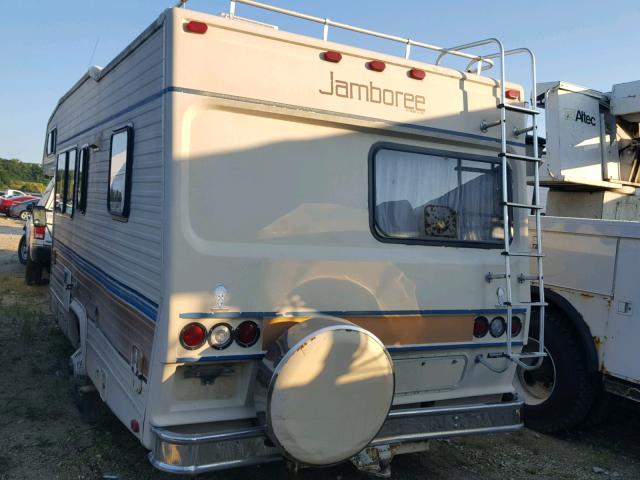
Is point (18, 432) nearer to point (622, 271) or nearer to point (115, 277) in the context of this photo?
point (115, 277)

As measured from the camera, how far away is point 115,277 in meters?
4.18

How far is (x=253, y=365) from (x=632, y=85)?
17.6 ft

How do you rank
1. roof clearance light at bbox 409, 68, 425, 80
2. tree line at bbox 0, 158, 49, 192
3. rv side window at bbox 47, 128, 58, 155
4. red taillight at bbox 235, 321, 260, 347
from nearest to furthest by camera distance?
1. red taillight at bbox 235, 321, 260, 347
2. roof clearance light at bbox 409, 68, 425, 80
3. rv side window at bbox 47, 128, 58, 155
4. tree line at bbox 0, 158, 49, 192

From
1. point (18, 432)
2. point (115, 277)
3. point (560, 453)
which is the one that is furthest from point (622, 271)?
point (18, 432)

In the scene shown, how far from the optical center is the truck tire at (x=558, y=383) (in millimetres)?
5023

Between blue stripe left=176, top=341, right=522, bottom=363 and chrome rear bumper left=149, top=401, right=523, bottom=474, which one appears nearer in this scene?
chrome rear bumper left=149, top=401, right=523, bottom=474

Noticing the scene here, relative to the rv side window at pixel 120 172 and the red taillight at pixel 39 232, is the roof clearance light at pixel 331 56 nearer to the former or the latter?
the rv side window at pixel 120 172

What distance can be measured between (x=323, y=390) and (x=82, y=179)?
344 centimetres

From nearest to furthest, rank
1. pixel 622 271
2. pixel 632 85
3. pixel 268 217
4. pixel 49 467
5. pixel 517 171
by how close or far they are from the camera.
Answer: pixel 268 217 → pixel 49 467 → pixel 517 171 → pixel 622 271 → pixel 632 85

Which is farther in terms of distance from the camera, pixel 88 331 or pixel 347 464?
pixel 88 331

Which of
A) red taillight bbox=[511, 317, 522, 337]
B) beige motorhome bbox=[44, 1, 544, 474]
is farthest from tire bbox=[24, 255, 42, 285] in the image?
red taillight bbox=[511, 317, 522, 337]

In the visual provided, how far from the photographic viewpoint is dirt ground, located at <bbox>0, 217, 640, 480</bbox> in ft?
13.3

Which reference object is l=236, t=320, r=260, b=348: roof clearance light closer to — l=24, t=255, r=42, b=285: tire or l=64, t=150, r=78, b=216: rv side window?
l=64, t=150, r=78, b=216: rv side window

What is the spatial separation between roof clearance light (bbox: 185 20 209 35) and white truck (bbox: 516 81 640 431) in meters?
3.57
